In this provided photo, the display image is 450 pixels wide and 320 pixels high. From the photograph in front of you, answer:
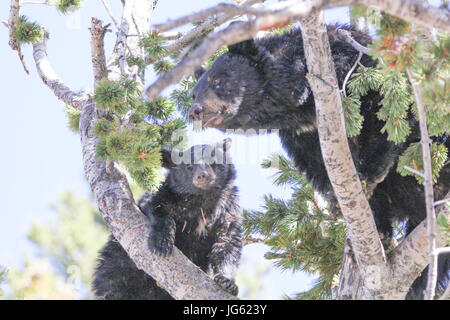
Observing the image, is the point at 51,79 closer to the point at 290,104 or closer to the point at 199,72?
the point at 199,72

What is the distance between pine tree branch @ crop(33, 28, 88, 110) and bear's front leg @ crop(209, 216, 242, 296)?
1560mm

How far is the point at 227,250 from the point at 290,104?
1.24 m

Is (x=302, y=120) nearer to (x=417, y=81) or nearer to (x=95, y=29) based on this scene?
(x=95, y=29)

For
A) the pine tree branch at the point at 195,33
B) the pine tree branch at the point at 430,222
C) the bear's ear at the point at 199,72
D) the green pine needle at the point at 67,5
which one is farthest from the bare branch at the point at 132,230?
the pine tree branch at the point at 430,222

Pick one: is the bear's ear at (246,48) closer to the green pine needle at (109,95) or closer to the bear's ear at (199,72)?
the bear's ear at (199,72)

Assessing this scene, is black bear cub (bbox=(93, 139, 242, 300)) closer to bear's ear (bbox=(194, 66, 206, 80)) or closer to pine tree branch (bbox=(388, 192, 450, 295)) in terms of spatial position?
Result: bear's ear (bbox=(194, 66, 206, 80))

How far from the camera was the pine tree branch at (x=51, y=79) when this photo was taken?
508cm

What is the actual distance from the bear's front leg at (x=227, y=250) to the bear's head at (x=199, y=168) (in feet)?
1.25

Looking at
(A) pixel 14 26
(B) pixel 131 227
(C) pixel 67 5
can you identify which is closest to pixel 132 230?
(B) pixel 131 227

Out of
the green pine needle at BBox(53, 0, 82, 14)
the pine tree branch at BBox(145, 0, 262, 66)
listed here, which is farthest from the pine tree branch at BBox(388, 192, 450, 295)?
the green pine needle at BBox(53, 0, 82, 14)

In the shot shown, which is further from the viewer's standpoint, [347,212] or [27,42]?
[27,42]

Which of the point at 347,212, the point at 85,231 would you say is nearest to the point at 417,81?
the point at 347,212
